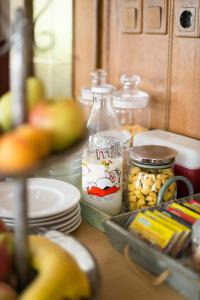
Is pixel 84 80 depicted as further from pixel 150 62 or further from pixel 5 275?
pixel 5 275

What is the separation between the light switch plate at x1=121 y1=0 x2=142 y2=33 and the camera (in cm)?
142

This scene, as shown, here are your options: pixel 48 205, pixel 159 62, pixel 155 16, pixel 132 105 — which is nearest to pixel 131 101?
pixel 132 105

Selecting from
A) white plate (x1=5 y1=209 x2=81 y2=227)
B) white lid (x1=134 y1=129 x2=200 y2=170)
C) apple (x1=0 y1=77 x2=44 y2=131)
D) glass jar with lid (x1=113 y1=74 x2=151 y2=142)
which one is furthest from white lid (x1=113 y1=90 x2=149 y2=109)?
apple (x1=0 y1=77 x2=44 y2=131)

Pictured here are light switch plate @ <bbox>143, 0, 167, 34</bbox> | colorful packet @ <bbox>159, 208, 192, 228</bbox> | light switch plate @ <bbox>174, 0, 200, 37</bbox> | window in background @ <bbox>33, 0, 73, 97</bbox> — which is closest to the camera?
colorful packet @ <bbox>159, 208, 192, 228</bbox>

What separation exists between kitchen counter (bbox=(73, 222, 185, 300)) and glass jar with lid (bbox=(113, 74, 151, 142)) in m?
0.54

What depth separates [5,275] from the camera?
0.54 metres

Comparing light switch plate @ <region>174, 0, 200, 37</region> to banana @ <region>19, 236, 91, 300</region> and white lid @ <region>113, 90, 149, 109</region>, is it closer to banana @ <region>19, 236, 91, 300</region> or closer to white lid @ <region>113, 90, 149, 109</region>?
white lid @ <region>113, 90, 149, 109</region>

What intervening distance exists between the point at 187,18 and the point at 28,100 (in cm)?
82

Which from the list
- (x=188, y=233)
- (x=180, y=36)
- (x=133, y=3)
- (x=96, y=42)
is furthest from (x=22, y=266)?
(x=96, y=42)

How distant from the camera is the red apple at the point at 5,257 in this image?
53 centimetres

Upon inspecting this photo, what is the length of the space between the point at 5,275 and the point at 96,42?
47.2 inches

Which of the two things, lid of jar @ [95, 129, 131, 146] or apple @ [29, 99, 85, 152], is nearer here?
apple @ [29, 99, 85, 152]

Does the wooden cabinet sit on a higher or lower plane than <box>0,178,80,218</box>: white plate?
higher

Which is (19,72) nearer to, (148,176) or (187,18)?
(148,176)
